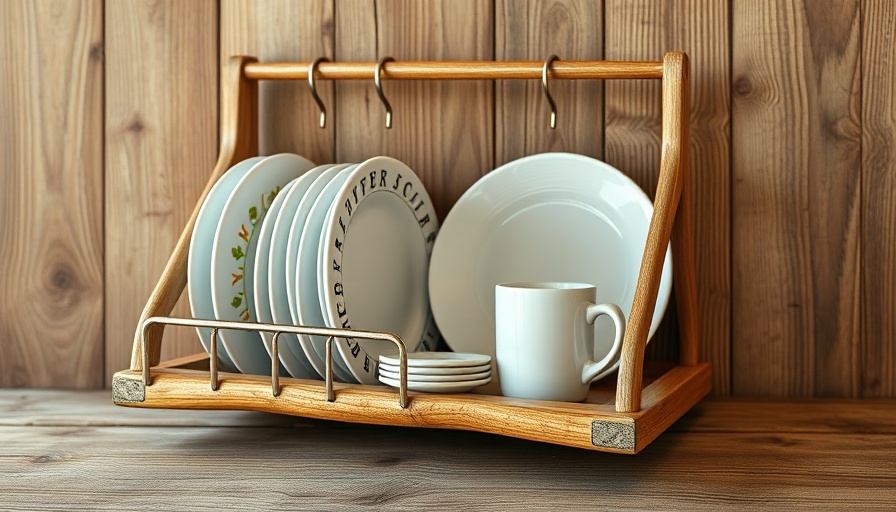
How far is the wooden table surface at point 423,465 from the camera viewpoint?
75cm

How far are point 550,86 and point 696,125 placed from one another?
0.19m

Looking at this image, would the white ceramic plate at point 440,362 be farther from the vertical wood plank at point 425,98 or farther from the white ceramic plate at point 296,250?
the vertical wood plank at point 425,98

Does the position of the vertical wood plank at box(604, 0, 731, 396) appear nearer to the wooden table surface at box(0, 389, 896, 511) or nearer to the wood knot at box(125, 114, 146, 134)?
the wooden table surface at box(0, 389, 896, 511)

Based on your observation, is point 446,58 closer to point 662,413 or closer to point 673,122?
point 673,122

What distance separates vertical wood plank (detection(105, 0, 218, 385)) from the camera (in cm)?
120

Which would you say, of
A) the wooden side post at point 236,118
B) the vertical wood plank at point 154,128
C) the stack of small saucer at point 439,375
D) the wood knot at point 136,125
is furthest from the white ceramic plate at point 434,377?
the wood knot at point 136,125

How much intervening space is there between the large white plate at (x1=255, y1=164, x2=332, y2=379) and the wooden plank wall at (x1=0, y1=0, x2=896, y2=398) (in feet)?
0.72

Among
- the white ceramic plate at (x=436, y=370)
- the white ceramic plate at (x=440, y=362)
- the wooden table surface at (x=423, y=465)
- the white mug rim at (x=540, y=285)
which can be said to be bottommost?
the wooden table surface at (x=423, y=465)

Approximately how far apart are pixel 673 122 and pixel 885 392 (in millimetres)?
449

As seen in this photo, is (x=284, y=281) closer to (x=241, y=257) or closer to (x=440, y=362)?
(x=241, y=257)

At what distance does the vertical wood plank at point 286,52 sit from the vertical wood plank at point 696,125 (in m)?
0.37

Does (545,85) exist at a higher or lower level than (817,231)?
higher

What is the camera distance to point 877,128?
1091 mm

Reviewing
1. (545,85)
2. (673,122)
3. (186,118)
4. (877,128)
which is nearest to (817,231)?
(877,128)
